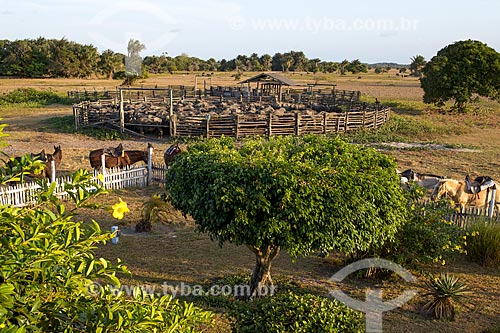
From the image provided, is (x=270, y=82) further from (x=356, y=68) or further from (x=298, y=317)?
(x=356, y=68)

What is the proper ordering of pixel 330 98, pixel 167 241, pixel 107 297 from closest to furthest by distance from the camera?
pixel 107 297 < pixel 167 241 < pixel 330 98

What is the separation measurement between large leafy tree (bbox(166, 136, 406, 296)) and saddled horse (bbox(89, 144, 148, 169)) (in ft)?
26.4

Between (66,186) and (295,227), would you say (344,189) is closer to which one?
(295,227)

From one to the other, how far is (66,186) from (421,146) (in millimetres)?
21517

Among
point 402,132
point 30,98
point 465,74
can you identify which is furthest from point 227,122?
point 30,98

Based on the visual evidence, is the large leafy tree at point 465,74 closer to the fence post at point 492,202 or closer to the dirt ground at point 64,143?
the dirt ground at point 64,143

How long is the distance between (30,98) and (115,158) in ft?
91.8

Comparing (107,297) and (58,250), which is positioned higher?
(58,250)

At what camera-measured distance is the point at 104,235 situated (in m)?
2.27

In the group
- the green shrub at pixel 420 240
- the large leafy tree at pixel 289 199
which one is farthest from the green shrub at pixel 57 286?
the green shrub at pixel 420 240

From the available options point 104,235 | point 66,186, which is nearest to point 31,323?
point 104,235

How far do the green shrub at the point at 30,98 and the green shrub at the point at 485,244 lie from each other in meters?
34.3

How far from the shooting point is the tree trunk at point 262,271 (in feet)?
24.4

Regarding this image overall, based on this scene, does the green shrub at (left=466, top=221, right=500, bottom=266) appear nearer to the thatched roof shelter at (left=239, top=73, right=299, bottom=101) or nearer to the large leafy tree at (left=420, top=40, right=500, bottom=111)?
the large leafy tree at (left=420, top=40, right=500, bottom=111)
